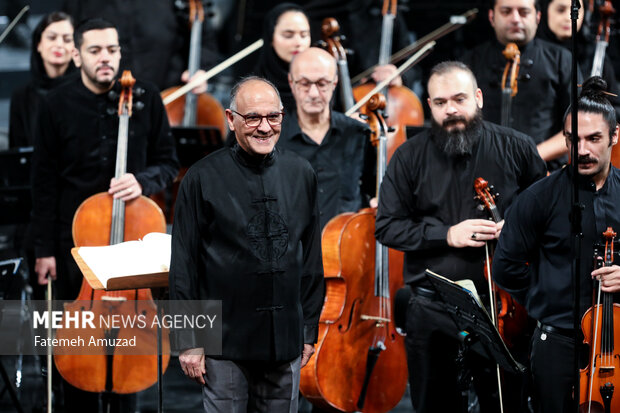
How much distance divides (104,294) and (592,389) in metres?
1.87

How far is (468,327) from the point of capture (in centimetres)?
345

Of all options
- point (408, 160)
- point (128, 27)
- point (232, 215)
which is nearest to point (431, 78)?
point (408, 160)

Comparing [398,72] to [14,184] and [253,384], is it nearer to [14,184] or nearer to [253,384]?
[14,184]

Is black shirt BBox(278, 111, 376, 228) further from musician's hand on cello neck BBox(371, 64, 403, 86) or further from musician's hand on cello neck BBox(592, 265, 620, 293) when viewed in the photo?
musician's hand on cello neck BBox(592, 265, 620, 293)

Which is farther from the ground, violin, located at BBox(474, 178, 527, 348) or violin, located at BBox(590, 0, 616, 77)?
violin, located at BBox(590, 0, 616, 77)

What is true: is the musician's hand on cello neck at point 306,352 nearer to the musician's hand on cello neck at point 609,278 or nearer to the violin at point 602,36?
the musician's hand on cello neck at point 609,278

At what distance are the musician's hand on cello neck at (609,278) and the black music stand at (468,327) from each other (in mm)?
360

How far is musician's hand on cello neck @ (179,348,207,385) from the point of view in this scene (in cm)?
296

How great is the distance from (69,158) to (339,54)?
1.49 m

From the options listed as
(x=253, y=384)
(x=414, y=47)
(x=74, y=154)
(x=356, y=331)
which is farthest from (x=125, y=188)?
(x=414, y=47)

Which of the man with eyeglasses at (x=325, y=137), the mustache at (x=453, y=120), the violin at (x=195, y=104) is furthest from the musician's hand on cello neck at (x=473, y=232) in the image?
the violin at (x=195, y=104)

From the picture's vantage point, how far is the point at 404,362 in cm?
402

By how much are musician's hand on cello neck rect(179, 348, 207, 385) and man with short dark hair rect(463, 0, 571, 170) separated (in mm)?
2077

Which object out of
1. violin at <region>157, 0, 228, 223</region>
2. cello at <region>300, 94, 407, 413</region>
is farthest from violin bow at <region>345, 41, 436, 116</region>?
cello at <region>300, 94, 407, 413</region>
